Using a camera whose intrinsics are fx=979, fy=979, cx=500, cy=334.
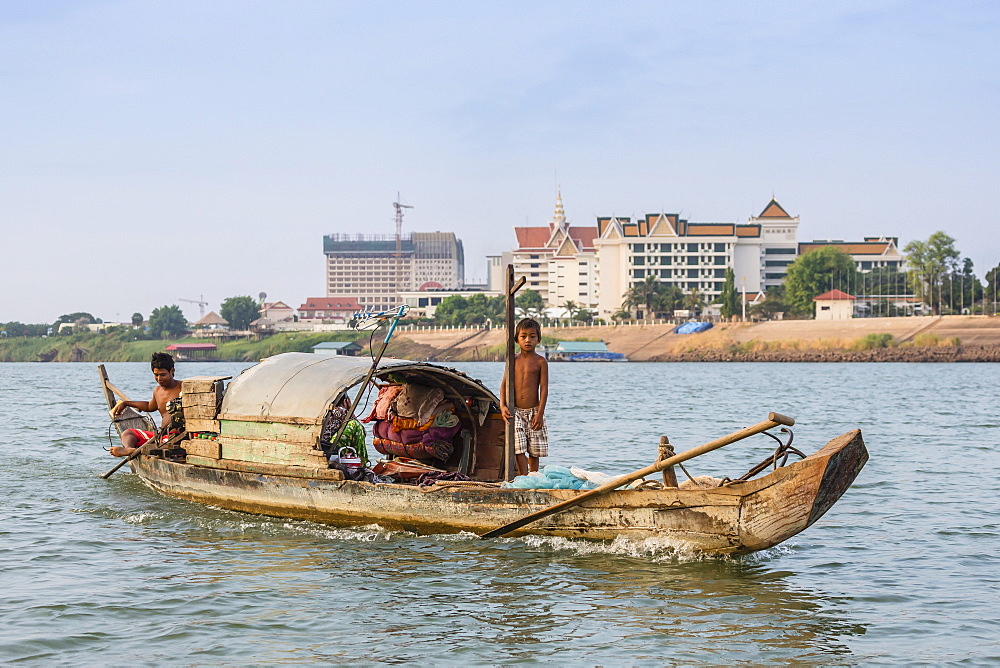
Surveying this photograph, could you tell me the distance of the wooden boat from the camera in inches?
291

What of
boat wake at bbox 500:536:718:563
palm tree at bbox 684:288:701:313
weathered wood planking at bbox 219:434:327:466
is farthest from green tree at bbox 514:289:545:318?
boat wake at bbox 500:536:718:563

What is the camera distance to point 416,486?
9.08 m

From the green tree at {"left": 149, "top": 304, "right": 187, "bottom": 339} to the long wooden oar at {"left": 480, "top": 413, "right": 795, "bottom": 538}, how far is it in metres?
119

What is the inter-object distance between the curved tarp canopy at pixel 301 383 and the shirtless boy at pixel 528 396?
1097 mm

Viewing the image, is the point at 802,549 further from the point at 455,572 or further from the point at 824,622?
the point at 455,572

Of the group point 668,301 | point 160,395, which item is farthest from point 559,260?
point 160,395

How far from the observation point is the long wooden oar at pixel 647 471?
695 centimetres

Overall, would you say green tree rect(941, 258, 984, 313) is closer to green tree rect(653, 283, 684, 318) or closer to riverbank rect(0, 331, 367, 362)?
green tree rect(653, 283, 684, 318)

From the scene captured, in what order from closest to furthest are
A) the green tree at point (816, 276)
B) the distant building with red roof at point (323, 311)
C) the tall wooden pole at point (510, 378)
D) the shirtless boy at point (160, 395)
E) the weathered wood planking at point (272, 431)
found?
the tall wooden pole at point (510, 378) < the weathered wood planking at point (272, 431) < the shirtless boy at point (160, 395) < the green tree at point (816, 276) < the distant building with red roof at point (323, 311)

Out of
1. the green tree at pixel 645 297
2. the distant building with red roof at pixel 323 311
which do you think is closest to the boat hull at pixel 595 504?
the green tree at pixel 645 297

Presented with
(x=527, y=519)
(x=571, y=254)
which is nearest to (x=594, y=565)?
(x=527, y=519)

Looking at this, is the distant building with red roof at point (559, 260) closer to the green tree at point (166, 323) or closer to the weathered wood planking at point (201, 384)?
the green tree at point (166, 323)

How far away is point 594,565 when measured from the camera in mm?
8219

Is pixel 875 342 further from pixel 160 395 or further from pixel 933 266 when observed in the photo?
pixel 160 395
